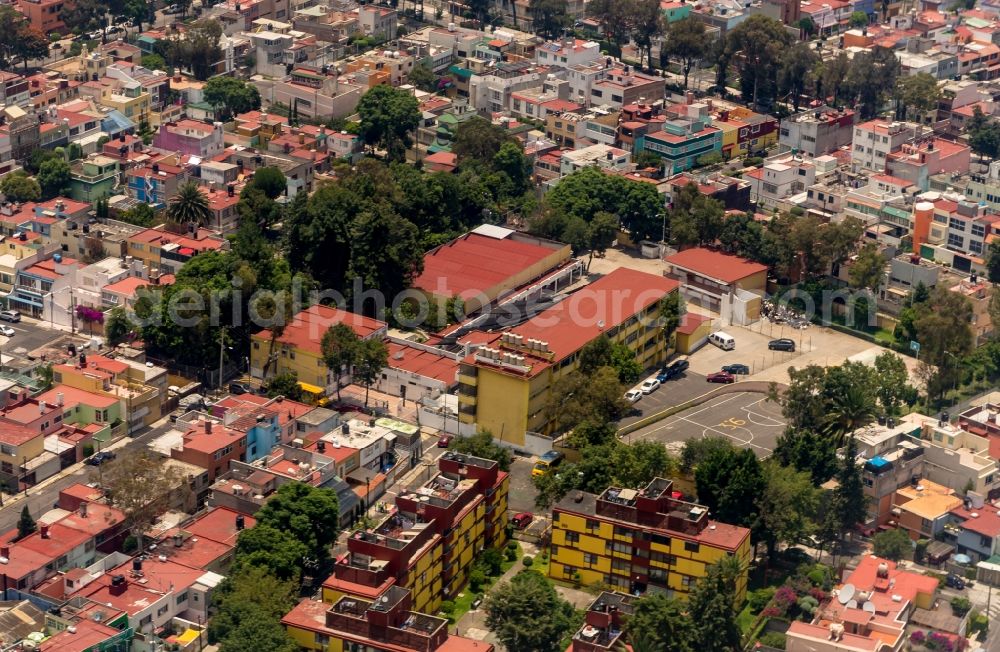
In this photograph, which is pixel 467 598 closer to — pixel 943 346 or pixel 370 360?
pixel 370 360

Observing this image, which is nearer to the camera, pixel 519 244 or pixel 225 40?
pixel 519 244

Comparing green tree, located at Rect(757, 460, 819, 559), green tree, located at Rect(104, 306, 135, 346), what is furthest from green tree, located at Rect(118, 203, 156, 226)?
green tree, located at Rect(757, 460, 819, 559)

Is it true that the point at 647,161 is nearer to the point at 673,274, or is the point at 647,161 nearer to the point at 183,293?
the point at 673,274

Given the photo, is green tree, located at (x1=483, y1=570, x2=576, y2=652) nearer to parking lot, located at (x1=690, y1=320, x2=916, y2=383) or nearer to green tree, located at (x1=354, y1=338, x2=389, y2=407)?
green tree, located at (x1=354, y1=338, x2=389, y2=407)

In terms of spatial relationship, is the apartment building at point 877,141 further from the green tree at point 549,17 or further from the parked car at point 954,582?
the parked car at point 954,582

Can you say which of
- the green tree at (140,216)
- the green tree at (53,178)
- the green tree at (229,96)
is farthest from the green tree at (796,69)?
the green tree at (53,178)

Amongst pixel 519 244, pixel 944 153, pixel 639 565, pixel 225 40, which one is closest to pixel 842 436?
pixel 639 565

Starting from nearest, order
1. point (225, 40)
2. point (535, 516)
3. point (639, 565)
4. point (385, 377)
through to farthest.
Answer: point (639, 565), point (535, 516), point (385, 377), point (225, 40)
